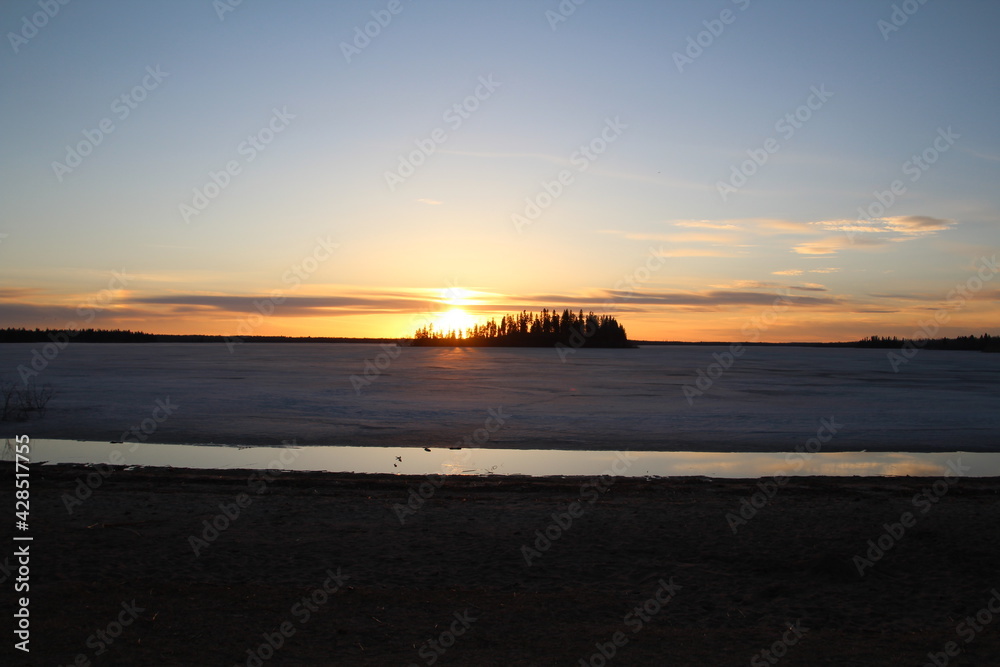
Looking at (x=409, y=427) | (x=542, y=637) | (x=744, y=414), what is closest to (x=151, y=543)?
(x=542, y=637)

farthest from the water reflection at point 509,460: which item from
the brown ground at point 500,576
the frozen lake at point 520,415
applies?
the brown ground at point 500,576

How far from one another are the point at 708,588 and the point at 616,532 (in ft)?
5.17

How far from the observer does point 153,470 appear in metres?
10.4

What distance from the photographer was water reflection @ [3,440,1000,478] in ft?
37.7

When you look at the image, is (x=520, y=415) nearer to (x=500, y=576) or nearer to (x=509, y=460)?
(x=509, y=460)

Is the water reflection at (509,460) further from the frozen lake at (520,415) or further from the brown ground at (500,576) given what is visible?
the brown ground at (500,576)

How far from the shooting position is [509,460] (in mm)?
12461

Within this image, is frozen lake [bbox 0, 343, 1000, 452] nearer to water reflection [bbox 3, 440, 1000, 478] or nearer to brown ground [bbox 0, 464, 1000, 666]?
water reflection [bbox 3, 440, 1000, 478]

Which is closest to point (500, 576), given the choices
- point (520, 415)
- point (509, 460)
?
point (509, 460)

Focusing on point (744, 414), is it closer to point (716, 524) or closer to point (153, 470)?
point (716, 524)

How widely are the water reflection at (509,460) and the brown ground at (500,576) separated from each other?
225 cm

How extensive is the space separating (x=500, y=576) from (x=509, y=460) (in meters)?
6.53

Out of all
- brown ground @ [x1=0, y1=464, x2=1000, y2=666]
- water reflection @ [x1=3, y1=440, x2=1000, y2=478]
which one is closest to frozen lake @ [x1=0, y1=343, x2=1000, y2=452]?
water reflection @ [x1=3, y1=440, x2=1000, y2=478]

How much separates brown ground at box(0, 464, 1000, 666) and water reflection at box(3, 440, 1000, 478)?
7.40 feet
